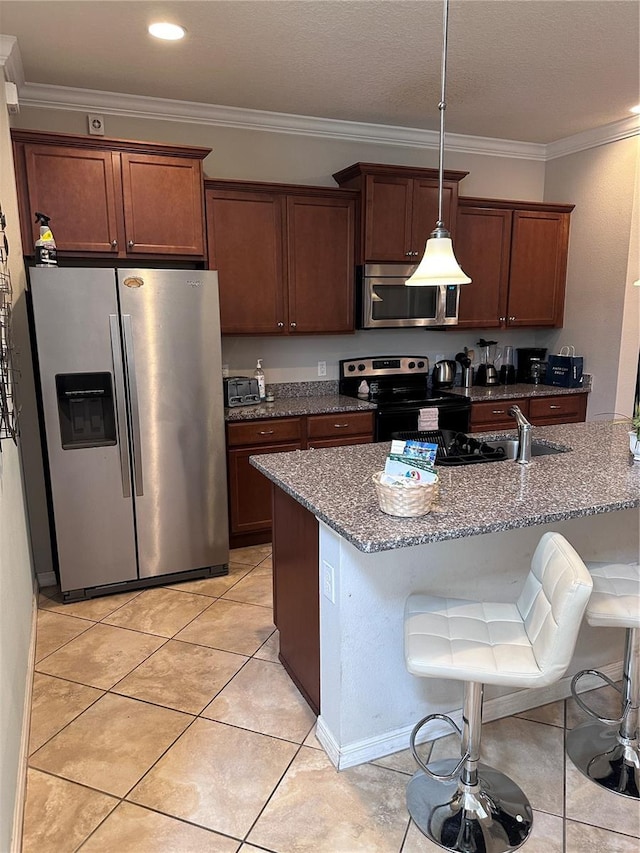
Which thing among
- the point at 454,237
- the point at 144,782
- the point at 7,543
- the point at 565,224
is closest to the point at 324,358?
the point at 454,237

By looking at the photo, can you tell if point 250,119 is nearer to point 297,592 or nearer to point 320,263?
point 320,263

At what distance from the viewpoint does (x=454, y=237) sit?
4336 mm

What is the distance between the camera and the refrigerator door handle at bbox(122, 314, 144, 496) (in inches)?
119

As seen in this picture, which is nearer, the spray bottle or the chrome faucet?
the chrome faucet

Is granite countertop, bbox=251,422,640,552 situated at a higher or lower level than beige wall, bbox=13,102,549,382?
lower

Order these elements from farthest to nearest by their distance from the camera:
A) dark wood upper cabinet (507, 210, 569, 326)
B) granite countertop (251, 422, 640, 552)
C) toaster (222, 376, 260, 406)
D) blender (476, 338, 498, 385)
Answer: blender (476, 338, 498, 385) → dark wood upper cabinet (507, 210, 569, 326) → toaster (222, 376, 260, 406) → granite countertop (251, 422, 640, 552)

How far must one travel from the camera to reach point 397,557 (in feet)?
6.37

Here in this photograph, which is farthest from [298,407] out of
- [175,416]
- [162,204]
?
[162,204]

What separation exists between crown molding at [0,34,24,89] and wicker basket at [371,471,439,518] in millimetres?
2740

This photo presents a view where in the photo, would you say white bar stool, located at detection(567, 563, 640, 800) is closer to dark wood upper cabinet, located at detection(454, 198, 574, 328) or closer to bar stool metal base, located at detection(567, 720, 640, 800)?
bar stool metal base, located at detection(567, 720, 640, 800)

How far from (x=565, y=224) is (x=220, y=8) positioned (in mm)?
3308

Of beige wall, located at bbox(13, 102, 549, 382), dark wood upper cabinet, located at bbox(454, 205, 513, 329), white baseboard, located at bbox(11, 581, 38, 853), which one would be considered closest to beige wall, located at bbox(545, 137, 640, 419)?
beige wall, located at bbox(13, 102, 549, 382)

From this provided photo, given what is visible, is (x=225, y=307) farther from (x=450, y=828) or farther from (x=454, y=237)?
(x=450, y=828)

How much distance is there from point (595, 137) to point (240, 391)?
3.28m
